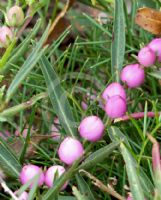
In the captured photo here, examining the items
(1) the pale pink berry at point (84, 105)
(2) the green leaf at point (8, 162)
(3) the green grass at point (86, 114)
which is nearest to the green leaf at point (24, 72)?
(3) the green grass at point (86, 114)

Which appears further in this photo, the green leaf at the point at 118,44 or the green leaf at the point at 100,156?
the green leaf at the point at 118,44

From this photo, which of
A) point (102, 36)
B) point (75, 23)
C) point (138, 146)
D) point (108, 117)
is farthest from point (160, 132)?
point (75, 23)

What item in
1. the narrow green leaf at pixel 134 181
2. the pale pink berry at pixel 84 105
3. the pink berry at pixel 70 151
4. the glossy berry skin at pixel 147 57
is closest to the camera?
the narrow green leaf at pixel 134 181

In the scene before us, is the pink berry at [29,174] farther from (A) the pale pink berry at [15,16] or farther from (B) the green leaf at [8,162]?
(A) the pale pink berry at [15,16]

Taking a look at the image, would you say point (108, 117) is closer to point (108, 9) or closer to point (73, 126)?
point (73, 126)

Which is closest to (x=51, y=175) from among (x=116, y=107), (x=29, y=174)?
(x=29, y=174)
